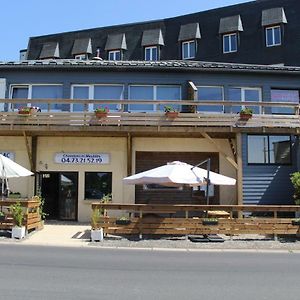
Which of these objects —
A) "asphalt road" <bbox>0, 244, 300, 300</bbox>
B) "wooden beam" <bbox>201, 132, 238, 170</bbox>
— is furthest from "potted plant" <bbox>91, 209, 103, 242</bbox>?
"wooden beam" <bbox>201, 132, 238, 170</bbox>

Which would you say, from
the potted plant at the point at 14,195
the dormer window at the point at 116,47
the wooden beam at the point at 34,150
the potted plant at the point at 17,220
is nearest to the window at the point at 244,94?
the wooden beam at the point at 34,150

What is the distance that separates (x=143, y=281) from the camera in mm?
7840

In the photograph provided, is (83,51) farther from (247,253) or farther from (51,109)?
(247,253)

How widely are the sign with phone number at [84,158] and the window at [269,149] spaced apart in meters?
6.21

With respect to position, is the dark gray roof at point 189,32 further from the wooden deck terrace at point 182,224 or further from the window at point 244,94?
the wooden deck terrace at point 182,224

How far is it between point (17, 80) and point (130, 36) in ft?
62.7

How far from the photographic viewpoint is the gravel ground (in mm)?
13492

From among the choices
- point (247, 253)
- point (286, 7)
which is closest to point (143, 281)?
point (247, 253)

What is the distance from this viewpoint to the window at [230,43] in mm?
35125

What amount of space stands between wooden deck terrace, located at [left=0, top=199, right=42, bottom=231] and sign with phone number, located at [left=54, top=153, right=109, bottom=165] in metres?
4.02

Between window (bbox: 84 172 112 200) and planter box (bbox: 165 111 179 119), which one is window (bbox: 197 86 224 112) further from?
window (bbox: 84 172 112 200)

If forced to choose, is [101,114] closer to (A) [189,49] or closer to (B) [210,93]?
(B) [210,93]

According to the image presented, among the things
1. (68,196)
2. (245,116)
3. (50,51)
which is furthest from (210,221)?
(50,51)

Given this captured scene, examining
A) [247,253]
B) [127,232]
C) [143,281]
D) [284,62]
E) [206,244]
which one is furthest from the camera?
[284,62]
